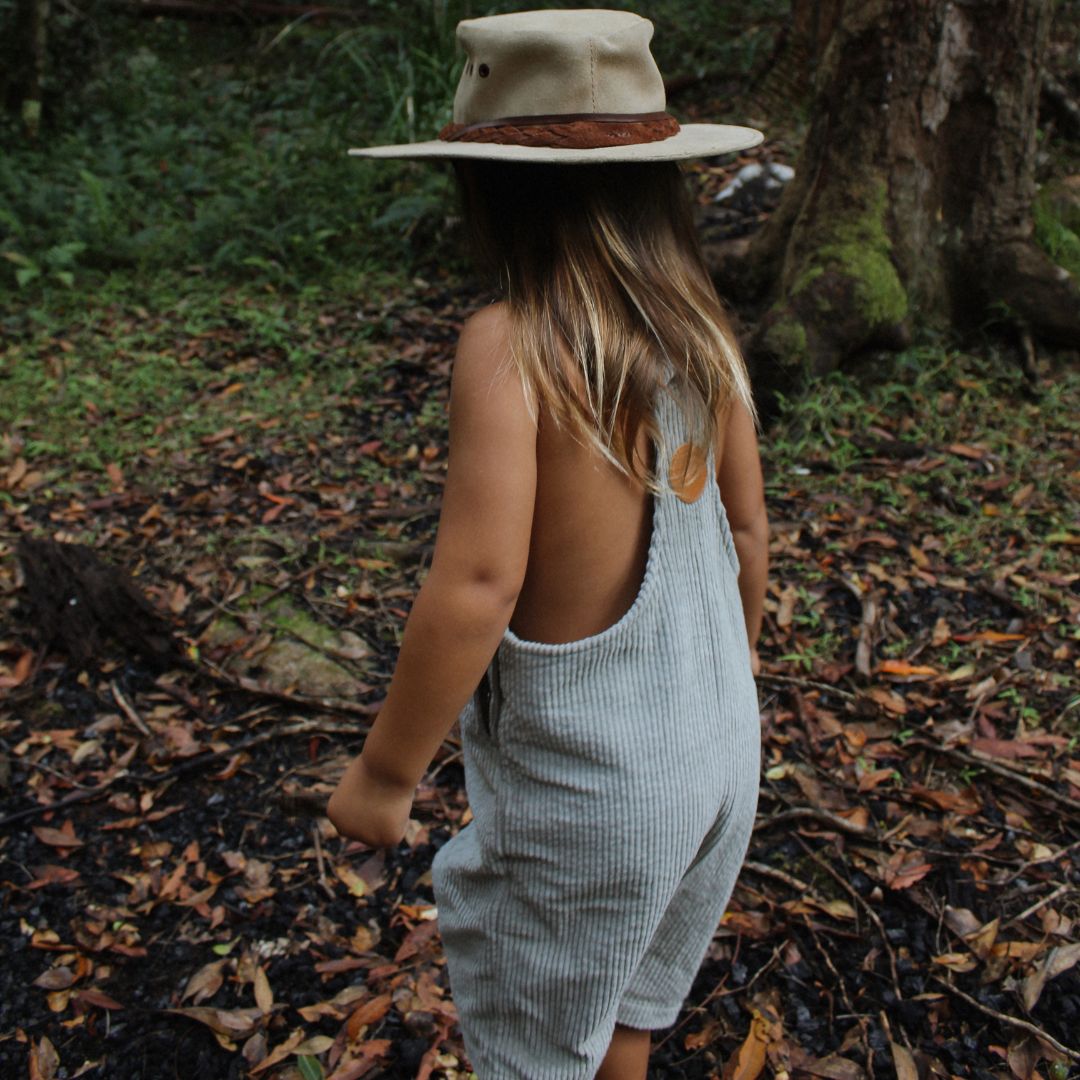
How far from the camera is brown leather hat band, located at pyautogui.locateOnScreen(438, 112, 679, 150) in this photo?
1337mm

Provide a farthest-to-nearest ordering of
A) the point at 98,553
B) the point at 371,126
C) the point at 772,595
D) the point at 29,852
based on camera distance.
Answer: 1. the point at 371,126
2. the point at 98,553
3. the point at 772,595
4. the point at 29,852

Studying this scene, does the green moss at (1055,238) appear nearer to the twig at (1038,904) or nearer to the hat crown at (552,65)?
the twig at (1038,904)

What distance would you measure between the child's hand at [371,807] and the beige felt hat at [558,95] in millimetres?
854

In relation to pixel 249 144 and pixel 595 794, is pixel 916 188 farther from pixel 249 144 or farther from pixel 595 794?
pixel 249 144

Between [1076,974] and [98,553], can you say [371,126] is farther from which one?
[1076,974]

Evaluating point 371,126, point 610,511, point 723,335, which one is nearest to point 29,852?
point 610,511

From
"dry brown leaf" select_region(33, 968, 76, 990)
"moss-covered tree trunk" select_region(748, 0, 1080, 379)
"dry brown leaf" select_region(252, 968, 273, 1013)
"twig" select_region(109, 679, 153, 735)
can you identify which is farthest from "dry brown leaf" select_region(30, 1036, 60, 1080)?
"moss-covered tree trunk" select_region(748, 0, 1080, 379)

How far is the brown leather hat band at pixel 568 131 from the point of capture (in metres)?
1.34

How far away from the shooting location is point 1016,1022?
83.8 inches

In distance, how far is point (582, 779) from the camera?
1.46 metres

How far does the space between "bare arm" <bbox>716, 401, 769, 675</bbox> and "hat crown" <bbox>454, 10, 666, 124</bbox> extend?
20.1 inches

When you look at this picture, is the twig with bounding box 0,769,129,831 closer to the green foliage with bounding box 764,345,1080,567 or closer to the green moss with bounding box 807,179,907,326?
the green foliage with bounding box 764,345,1080,567

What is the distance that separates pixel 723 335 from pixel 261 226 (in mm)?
5293

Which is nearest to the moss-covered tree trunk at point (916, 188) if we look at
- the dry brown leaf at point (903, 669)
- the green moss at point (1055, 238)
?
the green moss at point (1055, 238)
